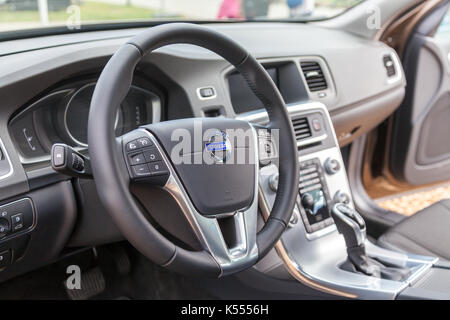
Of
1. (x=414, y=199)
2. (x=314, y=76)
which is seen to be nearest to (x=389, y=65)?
(x=314, y=76)

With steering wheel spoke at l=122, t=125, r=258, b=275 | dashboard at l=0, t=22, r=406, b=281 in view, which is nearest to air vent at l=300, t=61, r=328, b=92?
dashboard at l=0, t=22, r=406, b=281

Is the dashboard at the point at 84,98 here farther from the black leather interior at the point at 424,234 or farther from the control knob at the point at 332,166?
the black leather interior at the point at 424,234

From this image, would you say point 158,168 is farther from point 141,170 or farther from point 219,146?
point 219,146

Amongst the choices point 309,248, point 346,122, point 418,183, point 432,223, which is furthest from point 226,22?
point 418,183

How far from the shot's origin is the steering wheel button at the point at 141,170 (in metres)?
0.94

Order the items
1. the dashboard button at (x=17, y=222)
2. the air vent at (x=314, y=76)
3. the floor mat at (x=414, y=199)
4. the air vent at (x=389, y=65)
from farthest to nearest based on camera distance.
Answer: the floor mat at (x=414, y=199), the air vent at (x=389, y=65), the air vent at (x=314, y=76), the dashboard button at (x=17, y=222)

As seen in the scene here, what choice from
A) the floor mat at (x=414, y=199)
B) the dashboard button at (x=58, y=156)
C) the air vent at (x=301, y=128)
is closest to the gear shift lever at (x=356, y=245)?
the air vent at (x=301, y=128)

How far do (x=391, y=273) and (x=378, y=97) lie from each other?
0.83 metres

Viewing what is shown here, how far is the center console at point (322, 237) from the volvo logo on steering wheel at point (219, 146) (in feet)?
0.51

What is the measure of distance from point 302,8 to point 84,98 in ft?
4.45

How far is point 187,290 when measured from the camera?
179 centimetres

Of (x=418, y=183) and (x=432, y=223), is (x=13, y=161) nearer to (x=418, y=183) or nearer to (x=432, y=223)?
(x=432, y=223)

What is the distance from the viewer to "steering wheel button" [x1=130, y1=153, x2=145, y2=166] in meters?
0.95

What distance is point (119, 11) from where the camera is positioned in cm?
192
